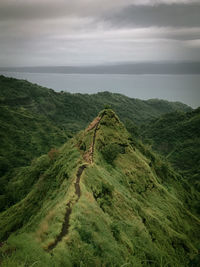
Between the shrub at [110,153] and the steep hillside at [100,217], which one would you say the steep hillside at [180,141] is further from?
the shrub at [110,153]

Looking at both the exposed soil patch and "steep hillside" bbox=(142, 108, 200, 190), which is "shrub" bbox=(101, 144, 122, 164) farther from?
"steep hillside" bbox=(142, 108, 200, 190)

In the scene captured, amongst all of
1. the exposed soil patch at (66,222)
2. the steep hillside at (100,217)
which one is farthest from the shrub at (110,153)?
the exposed soil patch at (66,222)

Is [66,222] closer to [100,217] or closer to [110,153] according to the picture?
[100,217]

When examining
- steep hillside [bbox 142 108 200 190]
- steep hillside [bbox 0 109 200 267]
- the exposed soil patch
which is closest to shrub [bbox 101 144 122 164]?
steep hillside [bbox 0 109 200 267]

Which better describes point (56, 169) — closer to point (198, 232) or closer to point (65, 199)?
point (65, 199)

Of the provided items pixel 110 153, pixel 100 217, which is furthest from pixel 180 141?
pixel 100 217

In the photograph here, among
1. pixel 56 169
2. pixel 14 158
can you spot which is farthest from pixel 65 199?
pixel 14 158
